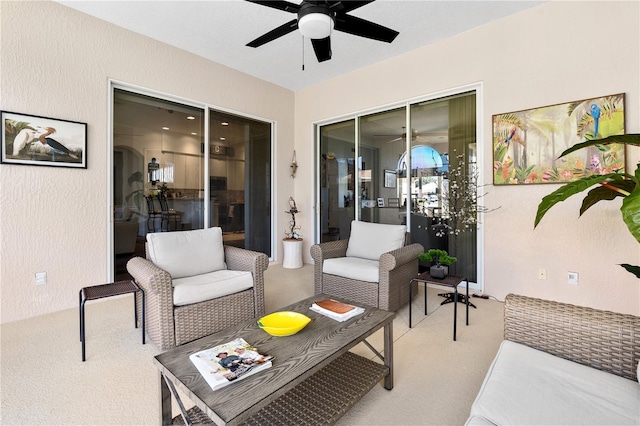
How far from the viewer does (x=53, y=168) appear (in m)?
2.95

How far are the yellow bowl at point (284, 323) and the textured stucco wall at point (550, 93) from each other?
266cm

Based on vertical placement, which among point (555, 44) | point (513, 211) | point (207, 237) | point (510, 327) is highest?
point (555, 44)

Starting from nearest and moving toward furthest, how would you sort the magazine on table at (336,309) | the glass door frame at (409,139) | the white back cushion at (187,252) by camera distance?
the magazine on table at (336,309) < the white back cushion at (187,252) < the glass door frame at (409,139)

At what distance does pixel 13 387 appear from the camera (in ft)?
5.71

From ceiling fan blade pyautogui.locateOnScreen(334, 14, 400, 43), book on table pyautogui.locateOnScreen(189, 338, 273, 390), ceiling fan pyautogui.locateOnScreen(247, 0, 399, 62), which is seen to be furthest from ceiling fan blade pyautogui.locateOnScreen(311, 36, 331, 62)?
book on table pyautogui.locateOnScreen(189, 338, 273, 390)

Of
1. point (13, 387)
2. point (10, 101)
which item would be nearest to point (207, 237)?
point (13, 387)

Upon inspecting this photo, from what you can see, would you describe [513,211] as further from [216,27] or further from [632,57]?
[216,27]

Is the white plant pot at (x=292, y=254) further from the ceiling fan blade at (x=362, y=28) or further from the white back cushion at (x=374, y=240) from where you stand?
the ceiling fan blade at (x=362, y=28)

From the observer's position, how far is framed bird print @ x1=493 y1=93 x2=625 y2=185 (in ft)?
8.77

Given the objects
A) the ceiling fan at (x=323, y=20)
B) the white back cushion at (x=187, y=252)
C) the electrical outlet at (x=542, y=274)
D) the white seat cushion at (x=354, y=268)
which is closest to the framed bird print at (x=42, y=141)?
the white back cushion at (x=187, y=252)

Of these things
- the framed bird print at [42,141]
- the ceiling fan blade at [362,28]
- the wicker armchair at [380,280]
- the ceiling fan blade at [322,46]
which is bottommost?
the wicker armchair at [380,280]

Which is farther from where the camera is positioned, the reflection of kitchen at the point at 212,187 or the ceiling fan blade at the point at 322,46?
the reflection of kitchen at the point at 212,187

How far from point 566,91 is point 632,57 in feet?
1.56

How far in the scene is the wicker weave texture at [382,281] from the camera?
2.68 m
